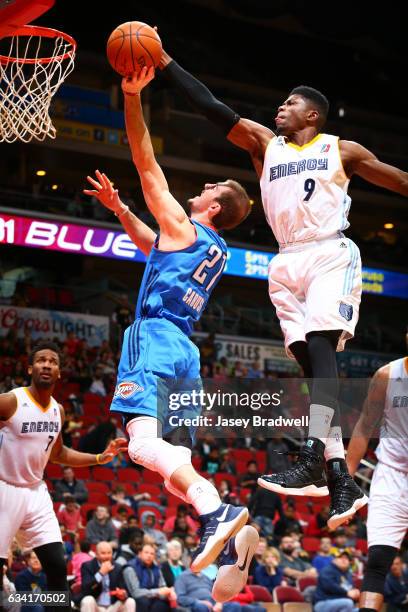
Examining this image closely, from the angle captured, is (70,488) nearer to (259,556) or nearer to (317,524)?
(259,556)

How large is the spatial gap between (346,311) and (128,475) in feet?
33.6

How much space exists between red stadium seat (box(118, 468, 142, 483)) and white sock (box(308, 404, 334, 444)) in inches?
394

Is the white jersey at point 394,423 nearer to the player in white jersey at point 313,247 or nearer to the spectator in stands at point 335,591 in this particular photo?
the player in white jersey at point 313,247

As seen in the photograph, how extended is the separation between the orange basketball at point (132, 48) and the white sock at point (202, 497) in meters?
2.49

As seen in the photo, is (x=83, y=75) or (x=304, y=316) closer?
(x=304, y=316)

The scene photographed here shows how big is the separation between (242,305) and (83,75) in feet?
25.3

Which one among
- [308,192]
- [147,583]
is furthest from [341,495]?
[147,583]

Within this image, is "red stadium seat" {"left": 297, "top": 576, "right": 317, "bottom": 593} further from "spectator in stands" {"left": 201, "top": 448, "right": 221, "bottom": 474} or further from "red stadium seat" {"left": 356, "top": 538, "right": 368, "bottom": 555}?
"spectator in stands" {"left": 201, "top": 448, "right": 221, "bottom": 474}

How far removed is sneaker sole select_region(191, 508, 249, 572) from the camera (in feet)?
16.4

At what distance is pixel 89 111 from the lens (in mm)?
23891

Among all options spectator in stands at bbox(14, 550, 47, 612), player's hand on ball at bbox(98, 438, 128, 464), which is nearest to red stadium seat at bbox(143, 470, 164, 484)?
spectator in stands at bbox(14, 550, 47, 612)

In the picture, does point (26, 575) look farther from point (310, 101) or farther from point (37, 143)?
point (37, 143)

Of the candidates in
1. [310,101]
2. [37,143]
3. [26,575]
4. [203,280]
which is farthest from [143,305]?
[37,143]

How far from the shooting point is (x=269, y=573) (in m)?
12.0
